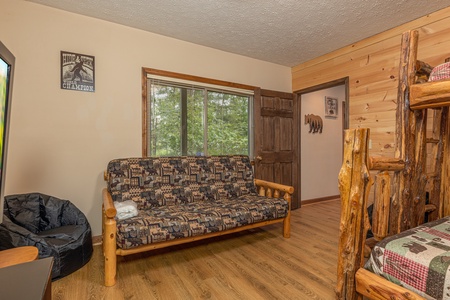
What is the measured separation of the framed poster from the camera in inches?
95.2

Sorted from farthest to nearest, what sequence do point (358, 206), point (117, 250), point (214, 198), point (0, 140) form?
point (214, 198) → point (117, 250) → point (358, 206) → point (0, 140)

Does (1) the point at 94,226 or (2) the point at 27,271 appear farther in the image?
(1) the point at 94,226

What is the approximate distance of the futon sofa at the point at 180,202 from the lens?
1883mm

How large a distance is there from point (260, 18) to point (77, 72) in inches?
80.9

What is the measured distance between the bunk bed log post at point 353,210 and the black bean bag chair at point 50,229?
2.04m

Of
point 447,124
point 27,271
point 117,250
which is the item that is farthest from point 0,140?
point 447,124

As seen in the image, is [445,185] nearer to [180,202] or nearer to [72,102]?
[180,202]

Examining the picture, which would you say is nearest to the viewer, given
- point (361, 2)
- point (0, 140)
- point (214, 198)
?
point (0, 140)

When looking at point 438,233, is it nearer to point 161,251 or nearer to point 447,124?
point 447,124

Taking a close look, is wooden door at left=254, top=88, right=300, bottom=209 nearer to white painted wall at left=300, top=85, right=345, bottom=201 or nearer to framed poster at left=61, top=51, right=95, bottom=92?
white painted wall at left=300, top=85, right=345, bottom=201

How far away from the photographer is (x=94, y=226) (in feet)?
8.55

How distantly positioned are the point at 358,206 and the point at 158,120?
8.03ft

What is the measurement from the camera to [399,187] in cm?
144

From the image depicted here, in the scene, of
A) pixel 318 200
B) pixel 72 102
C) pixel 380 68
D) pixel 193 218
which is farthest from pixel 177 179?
A: pixel 318 200
